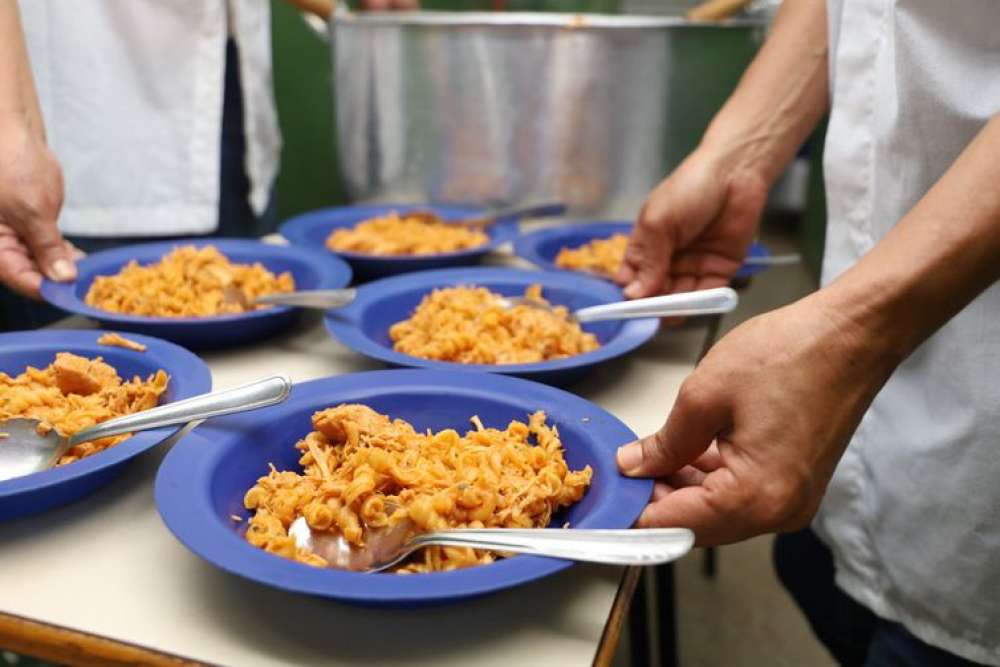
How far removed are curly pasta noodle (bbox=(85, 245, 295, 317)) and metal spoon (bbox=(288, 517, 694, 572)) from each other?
1.94 ft

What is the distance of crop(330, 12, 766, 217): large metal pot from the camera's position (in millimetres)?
1646

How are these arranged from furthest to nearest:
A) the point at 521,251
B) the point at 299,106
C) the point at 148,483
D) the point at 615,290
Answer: the point at 299,106 < the point at 521,251 < the point at 615,290 < the point at 148,483

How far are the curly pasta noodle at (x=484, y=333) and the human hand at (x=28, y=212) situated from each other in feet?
1.70

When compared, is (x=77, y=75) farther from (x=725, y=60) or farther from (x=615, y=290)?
(x=725, y=60)

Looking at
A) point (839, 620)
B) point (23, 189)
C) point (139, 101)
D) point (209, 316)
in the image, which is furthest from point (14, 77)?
point (839, 620)

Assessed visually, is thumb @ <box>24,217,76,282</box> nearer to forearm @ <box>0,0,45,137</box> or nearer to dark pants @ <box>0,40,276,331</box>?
forearm @ <box>0,0,45,137</box>

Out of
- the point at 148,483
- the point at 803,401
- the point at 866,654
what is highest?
the point at 803,401

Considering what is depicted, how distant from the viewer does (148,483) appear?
85 cm

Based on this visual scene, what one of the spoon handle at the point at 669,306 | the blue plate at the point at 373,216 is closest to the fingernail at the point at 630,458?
the spoon handle at the point at 669,306

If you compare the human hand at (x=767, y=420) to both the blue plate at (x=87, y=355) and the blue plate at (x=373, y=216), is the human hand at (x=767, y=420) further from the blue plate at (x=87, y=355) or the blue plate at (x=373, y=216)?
the blue plate at (x=373, y=216)

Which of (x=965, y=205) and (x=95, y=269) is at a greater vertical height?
(x=965, y=205)

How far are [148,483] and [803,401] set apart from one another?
63cm

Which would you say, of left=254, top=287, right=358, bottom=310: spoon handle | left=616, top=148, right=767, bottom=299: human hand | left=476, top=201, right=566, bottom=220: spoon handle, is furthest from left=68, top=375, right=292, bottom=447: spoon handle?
left=476, top=201, right=566, bottom=220: spoon handle

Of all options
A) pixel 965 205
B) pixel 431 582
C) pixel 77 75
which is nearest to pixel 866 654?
pixel 965 205
